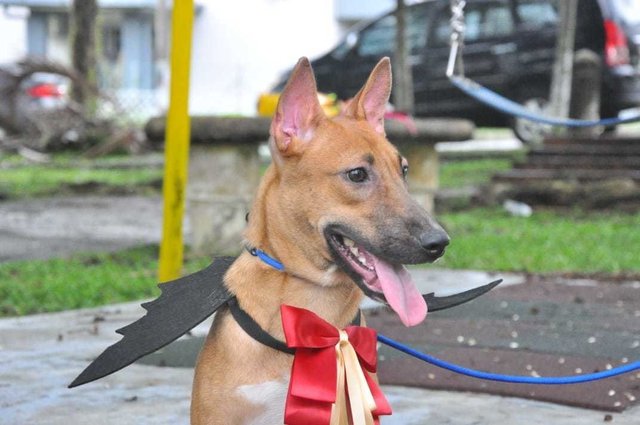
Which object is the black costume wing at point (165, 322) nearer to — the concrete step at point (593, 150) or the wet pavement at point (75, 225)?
the wet pavement at point (75, 225)

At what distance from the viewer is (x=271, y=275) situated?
3.54 meters

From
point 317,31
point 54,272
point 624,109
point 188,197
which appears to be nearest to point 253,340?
point 54,272

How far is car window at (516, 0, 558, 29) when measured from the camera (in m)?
17.9

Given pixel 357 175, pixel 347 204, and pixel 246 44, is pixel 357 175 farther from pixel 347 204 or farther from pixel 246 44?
pixel 246 44

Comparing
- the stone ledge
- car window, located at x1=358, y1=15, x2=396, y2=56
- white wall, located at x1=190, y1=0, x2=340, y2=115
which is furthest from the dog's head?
white wall, located at x1=190, y1=0, x2=340, y2=115

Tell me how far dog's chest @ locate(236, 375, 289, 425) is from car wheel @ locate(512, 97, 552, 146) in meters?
14.3

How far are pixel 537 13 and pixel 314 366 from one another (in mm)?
15200

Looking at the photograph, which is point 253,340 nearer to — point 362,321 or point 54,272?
point 362,321

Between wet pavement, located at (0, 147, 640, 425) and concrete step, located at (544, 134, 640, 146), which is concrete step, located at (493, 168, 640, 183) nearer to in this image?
concrete step, located at (544, 134, 640, 146)

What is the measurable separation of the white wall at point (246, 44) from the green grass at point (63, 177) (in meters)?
16.5

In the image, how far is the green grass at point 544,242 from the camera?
9070 mm

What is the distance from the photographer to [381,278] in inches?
131

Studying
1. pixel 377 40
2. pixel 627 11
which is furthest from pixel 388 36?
pixel 627 11

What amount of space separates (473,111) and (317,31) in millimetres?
19372
